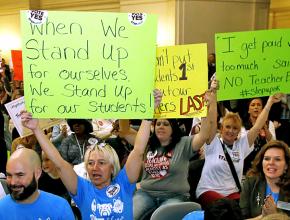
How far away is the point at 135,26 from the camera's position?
2559 millimetres

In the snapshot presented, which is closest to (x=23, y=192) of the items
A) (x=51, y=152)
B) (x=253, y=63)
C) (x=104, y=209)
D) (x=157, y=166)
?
(x=51, y=152)

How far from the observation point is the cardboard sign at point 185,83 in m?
3.32

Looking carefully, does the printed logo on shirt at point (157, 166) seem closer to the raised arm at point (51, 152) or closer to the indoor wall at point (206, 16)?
the raised arm at point (51, 152)

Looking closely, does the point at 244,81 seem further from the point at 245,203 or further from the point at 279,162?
the point at 245,203

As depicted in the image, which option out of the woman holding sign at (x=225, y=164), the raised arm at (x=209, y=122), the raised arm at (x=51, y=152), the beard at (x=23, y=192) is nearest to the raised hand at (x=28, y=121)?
the raised arm at (x=51, y=152)

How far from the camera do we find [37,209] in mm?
2240

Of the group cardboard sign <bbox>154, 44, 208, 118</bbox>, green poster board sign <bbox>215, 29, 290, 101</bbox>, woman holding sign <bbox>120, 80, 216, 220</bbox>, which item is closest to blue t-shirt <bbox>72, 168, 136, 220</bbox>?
cardboard sign <bbox>154, 44, 208, 118</bbox>

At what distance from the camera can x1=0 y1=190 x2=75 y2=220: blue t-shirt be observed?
7.25 feet

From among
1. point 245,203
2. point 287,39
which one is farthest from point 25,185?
point 287,39

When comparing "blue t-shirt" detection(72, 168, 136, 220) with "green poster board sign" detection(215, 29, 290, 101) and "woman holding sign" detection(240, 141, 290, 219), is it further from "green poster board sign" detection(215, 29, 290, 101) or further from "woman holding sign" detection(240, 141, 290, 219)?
"green poster board sign" detection(215, 29, 290, 101)

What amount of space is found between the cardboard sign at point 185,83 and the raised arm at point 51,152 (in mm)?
969


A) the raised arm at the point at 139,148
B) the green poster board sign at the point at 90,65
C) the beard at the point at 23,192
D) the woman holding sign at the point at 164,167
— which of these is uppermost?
the green poster board sign at the point at 90,65

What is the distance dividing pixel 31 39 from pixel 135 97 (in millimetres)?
717

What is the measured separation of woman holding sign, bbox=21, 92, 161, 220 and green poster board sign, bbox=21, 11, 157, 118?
0.65ft
